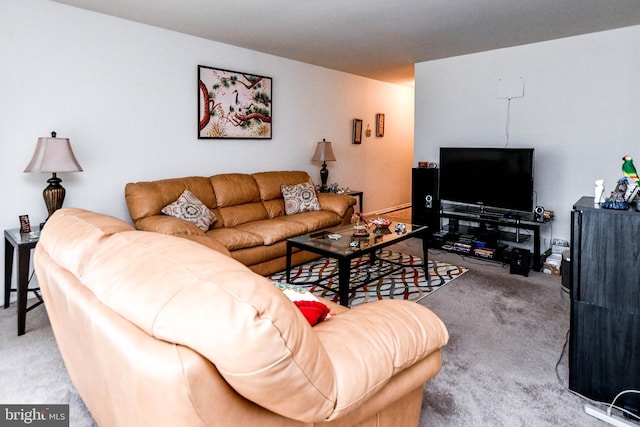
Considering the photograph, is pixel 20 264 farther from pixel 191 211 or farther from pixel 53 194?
pixel 191 211

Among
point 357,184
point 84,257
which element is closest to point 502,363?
point 84,257

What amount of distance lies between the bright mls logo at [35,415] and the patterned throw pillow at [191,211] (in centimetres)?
189

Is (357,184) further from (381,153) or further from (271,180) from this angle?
(271,180)

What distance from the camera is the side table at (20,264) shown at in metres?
2.64

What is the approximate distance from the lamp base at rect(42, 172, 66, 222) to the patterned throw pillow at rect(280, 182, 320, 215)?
7.18 ft

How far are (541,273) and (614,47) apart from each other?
7.78 feet

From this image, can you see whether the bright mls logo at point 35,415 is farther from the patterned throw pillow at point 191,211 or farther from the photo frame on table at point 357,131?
the photo frame on table at point 357,131

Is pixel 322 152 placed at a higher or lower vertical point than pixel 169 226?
higher

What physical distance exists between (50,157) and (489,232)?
4218 mm

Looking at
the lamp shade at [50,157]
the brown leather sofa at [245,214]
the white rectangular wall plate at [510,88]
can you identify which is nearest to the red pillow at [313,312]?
the brown leather sofa at [245,214]

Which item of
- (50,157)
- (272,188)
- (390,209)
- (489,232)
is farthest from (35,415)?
(390,209)

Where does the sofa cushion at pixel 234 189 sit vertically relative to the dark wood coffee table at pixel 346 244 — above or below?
above

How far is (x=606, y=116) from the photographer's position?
13.4 ft

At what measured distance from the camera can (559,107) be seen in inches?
173
